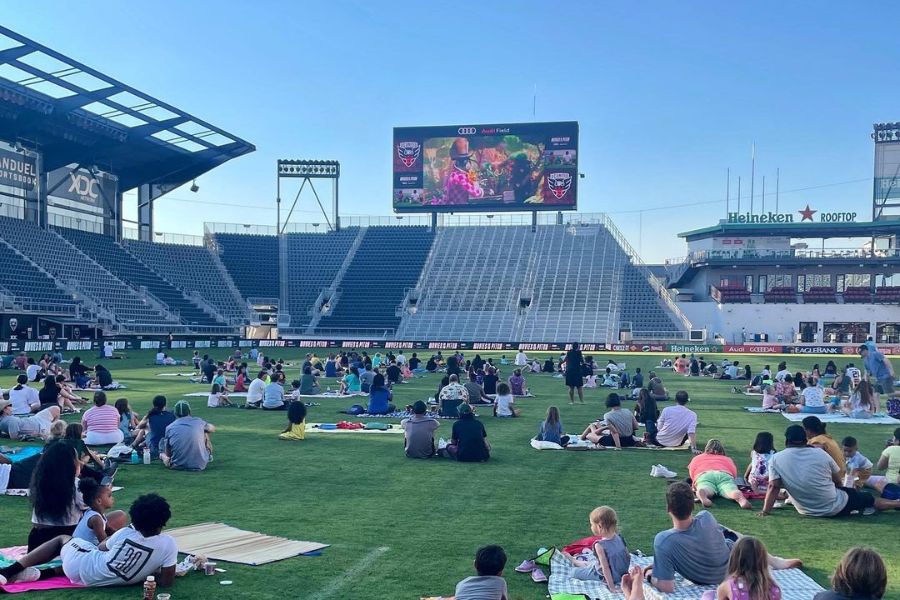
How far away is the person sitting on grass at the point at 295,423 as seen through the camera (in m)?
16.9

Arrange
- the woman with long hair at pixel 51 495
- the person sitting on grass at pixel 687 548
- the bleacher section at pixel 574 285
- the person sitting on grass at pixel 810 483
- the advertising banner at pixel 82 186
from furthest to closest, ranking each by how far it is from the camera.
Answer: the bleacher section at pixel 574 285
the advertising banner at pixel 82 186
the person sitting on grass at pixel 810 483
the woman with long hair at pixel 51 495
the person sitting on grass at pixel 687 548

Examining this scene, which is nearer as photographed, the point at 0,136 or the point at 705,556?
the point at 705,556

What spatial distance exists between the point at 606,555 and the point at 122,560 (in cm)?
451

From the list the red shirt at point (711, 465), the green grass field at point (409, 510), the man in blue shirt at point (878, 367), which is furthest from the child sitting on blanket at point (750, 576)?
the man in blue shirt at point (878, 367)

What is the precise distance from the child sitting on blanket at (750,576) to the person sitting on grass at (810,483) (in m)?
5.10

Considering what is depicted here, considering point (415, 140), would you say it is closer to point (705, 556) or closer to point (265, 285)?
point (265, 285)

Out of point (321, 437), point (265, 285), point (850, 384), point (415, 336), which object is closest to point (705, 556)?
point (321, 437)

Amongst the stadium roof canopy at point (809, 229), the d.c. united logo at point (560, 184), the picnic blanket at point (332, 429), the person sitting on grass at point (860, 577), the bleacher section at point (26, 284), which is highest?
the d.c. united logo at point (560, 184)

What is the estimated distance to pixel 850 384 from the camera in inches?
1059

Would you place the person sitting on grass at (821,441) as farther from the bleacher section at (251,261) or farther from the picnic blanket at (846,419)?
the bleacher section at (251,261)

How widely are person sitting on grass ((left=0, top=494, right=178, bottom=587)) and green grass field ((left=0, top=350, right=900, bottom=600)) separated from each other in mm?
176

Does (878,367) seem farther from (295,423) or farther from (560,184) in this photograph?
(560,184)

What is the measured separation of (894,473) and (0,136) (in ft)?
187

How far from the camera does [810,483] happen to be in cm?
1067
